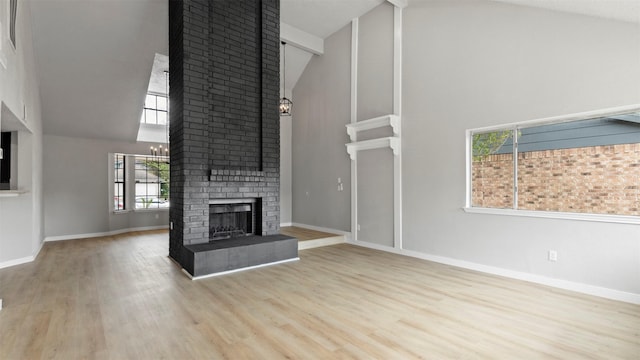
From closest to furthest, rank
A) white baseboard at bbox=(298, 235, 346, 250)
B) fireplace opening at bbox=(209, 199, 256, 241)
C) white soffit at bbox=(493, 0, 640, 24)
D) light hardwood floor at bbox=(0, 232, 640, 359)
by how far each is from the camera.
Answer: light hardwood floor at bbox=(0, 232, 640, 359), white soffit at bbox=(493, 0, 640, 24), fireplace opening at bbox=(209, 199, 256, 241), white baseboard at bbox=(298, 235, 346, 250)

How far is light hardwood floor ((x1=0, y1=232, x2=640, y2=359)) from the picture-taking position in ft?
7.73

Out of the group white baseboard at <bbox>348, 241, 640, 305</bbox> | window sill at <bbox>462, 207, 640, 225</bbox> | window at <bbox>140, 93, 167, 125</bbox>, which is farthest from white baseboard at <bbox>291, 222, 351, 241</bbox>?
window at <bbox>140, 93, 167, 125</bbox>

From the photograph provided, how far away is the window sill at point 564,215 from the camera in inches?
130

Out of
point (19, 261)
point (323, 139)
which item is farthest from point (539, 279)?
point (19, 261)

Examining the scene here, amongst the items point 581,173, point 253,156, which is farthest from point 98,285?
point 581,173

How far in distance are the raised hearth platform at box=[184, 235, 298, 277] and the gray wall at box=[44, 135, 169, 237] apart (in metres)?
4.56

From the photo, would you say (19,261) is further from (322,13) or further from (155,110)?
(322,13)

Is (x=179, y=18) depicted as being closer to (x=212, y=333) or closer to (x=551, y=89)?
(x=212, y=333)

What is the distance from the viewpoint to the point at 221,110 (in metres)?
4.93

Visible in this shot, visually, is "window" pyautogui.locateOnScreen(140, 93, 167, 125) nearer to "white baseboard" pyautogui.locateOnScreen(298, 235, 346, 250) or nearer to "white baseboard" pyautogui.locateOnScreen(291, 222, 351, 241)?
"white baseboard" pyautogui.locateOnScreen(291, 222, 351, 241)

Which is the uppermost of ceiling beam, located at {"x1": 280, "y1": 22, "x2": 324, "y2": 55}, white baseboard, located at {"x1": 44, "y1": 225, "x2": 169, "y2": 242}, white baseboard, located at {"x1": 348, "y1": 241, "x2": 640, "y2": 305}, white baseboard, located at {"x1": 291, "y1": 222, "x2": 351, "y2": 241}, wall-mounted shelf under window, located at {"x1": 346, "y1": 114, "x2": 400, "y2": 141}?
ceiling beam, located at {"x1": 280, "y1": 22, "x2": 324, "y2": 55}

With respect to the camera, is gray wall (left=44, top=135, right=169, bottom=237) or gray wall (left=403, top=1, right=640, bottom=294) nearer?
gray wall (left=403, top=1, right=640, bottom=294)

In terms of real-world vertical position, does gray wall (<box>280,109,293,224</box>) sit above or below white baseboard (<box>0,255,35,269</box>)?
above

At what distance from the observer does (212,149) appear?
4848 millimetres
